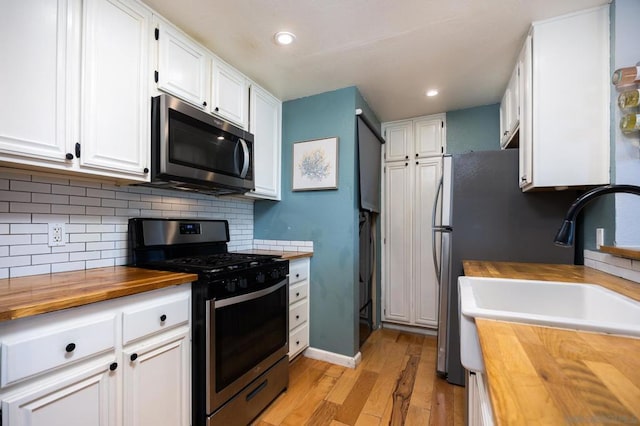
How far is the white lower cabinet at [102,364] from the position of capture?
2.96 feet

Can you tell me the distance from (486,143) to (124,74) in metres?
3.03

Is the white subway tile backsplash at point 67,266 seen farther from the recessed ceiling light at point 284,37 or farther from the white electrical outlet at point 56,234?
the recessed ceiling light at point 284,37

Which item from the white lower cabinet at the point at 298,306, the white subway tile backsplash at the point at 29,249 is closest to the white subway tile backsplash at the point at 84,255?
the white subway tile backsplash at the point at 29,249

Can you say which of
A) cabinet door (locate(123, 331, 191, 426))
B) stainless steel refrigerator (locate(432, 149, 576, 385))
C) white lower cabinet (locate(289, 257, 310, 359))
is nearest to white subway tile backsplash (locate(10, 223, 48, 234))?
cabinet door (locate(123, 331, 191, 426))

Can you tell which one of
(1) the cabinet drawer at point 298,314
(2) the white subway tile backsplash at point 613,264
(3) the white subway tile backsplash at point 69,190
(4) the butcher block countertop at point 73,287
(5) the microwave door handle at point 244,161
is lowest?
(1) the cabinet drawer at point 298,314

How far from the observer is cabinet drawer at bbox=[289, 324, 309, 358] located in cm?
227

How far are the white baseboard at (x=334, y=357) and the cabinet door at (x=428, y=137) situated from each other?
215 centimetres

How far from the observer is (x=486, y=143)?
9.37ft

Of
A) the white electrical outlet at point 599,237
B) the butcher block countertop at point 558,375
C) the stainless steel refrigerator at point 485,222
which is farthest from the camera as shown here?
the stainless steel refrigerator at point 485,222

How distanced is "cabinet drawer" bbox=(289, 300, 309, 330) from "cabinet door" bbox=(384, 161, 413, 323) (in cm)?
120

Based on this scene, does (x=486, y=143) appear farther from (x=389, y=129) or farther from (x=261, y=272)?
(x=261, y=272)

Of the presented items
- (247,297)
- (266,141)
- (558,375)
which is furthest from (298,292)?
(558,375)

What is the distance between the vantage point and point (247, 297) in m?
1.68

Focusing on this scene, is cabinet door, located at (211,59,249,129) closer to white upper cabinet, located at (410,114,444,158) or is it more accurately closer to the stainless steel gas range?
the stainless steel gas range
